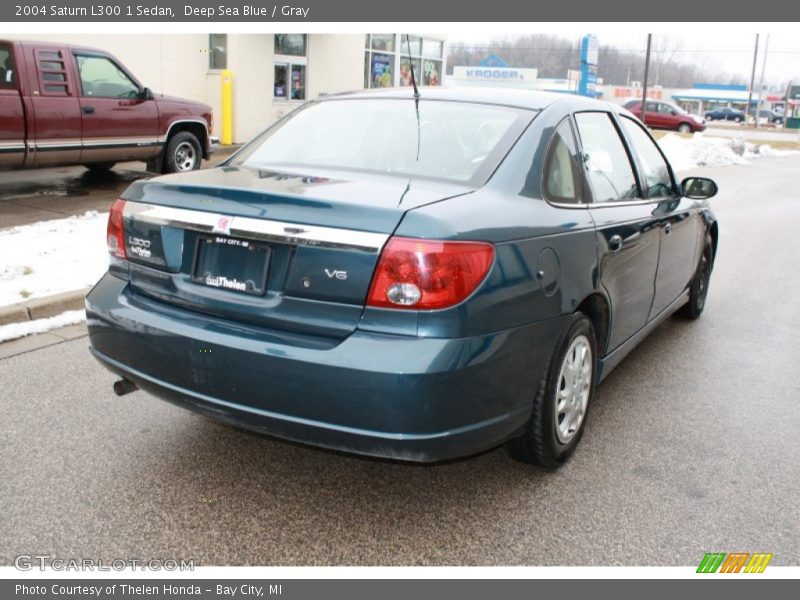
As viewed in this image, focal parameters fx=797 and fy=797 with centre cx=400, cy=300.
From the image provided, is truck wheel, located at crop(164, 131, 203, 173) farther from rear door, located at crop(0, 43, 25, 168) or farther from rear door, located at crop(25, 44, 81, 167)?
rear door, located at crop(0, 43, 25, 168)

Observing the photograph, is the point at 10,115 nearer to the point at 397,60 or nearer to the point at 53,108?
the point at 53,108

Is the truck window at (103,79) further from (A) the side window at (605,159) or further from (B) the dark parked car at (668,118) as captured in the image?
(B) the dark parked car at (668,118)

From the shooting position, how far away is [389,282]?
8.95ft

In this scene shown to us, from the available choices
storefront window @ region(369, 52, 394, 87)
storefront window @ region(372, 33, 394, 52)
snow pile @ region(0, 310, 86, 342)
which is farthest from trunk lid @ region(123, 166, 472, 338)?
storefront window @ region(372, 33, 394, 52)

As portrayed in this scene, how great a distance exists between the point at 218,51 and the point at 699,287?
1406 centimetres

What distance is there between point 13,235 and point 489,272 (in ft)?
20.5

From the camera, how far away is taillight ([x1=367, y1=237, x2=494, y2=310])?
8.89 ft

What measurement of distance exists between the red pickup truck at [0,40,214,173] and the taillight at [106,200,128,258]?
5.91 m

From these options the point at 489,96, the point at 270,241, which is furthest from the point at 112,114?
the point at 270,241

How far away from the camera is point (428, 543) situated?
3010 mm

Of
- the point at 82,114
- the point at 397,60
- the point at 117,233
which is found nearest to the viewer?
the point at 117,233

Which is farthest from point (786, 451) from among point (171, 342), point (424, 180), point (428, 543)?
point (171, 342)

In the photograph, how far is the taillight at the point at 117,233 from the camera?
3400mm

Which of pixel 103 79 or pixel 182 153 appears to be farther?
pixel 182 153
